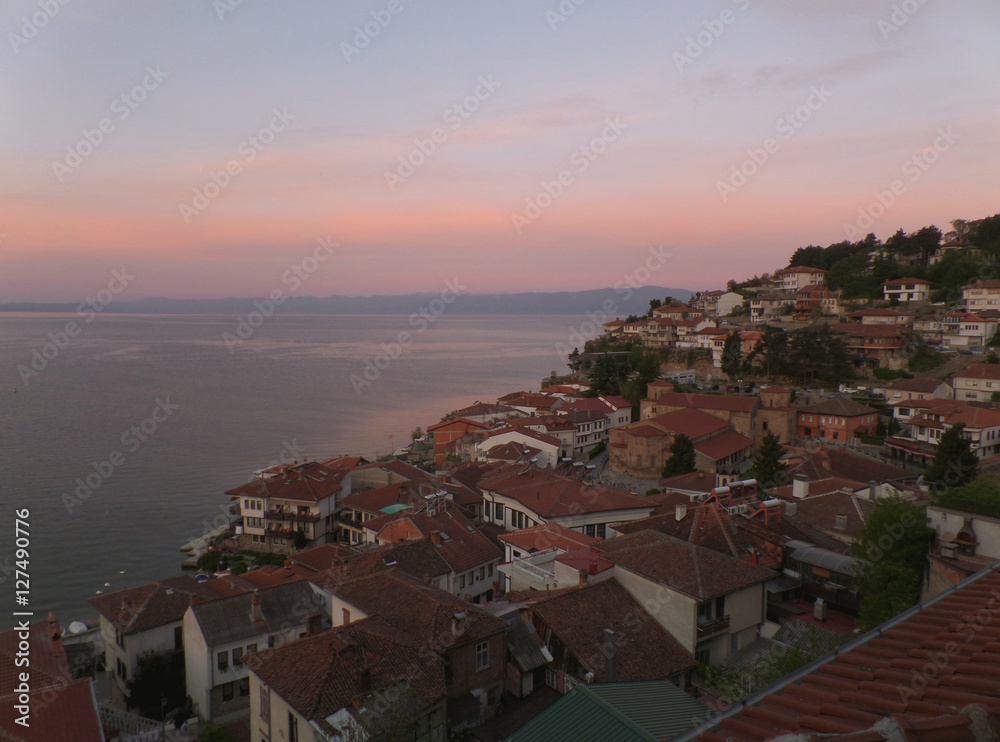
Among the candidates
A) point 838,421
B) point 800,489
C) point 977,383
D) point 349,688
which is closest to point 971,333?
point 977,383

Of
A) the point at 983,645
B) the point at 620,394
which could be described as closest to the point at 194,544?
the point at 983,645

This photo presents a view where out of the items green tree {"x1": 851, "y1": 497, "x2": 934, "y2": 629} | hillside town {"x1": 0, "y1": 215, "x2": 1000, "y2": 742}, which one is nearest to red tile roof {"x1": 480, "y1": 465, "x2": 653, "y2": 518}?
hillside town {"x1": 0, "y1": 215, "x2": 1000, "y2": 742}

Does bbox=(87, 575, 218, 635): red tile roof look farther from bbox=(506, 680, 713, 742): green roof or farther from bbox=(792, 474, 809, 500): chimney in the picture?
bbox=(792, 474, 809, 500): chimney

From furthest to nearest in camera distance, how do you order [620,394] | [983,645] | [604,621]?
[620,394]
[604,621]
[983,645]

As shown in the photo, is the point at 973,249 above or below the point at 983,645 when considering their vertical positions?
above

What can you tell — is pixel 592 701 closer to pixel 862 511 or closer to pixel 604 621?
pixel 604 621

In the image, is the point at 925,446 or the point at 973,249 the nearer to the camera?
the point at 925,446

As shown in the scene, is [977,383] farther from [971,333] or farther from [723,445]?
[723,445]
